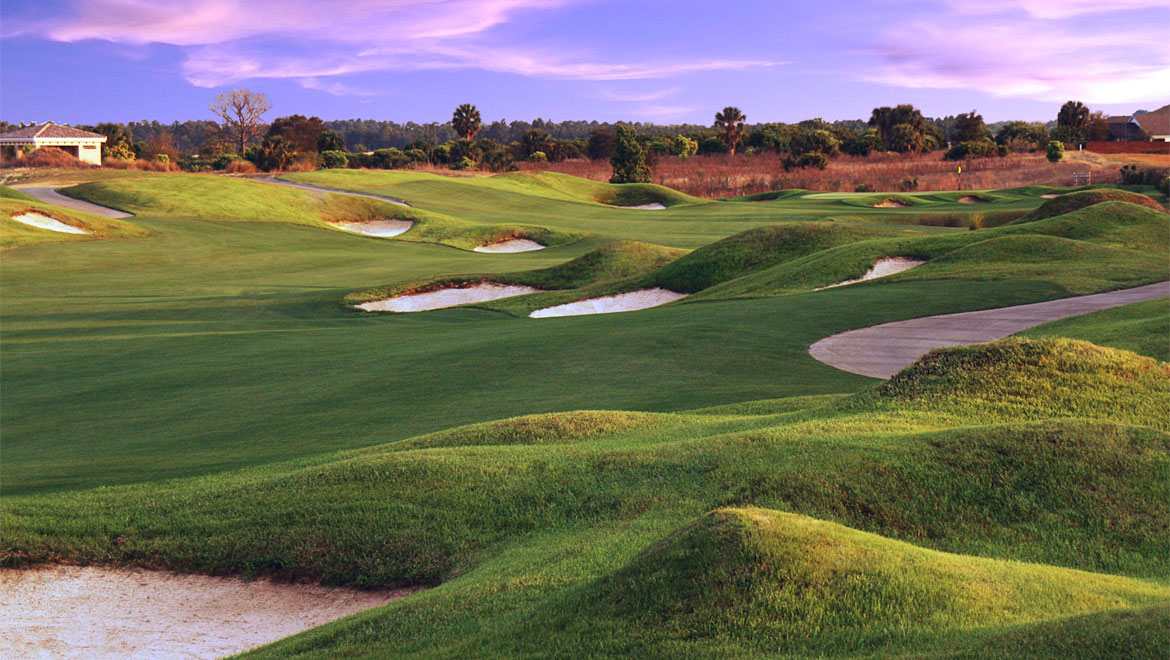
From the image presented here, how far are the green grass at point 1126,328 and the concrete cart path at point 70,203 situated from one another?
47.5 meters

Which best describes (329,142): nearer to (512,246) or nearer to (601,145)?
(601,145)

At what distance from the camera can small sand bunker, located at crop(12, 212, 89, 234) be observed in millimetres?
43844

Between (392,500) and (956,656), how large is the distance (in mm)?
5835

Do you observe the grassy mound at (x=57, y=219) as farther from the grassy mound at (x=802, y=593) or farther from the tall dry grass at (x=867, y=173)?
the tall dry grass at (x=867, y=173)

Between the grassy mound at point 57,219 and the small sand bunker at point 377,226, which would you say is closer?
the grassy mound at point 57,219

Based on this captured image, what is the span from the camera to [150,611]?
25.8ft

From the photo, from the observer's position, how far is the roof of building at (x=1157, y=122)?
111312 millimetres

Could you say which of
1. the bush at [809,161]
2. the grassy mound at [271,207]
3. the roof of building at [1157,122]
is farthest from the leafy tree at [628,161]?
the roof of building at [1157,122]

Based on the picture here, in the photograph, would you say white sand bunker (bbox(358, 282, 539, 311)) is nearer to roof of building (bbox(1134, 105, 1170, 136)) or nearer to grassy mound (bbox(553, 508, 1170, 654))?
grassy mound (bbox(553, 508, 1170, 654))

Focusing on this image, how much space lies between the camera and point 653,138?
12200cm

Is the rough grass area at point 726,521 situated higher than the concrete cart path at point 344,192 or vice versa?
the concrete cart path at point 344,192

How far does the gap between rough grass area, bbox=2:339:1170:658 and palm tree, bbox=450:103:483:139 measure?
10774 cm

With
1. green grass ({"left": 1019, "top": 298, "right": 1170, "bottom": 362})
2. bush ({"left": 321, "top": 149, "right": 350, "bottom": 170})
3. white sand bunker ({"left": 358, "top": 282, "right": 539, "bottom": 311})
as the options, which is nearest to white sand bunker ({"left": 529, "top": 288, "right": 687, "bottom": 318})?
white sand bunker ({"left": 358, "top": 282, "right": 539, "bottom": 311})

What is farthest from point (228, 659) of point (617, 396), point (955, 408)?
point (617, 396)
